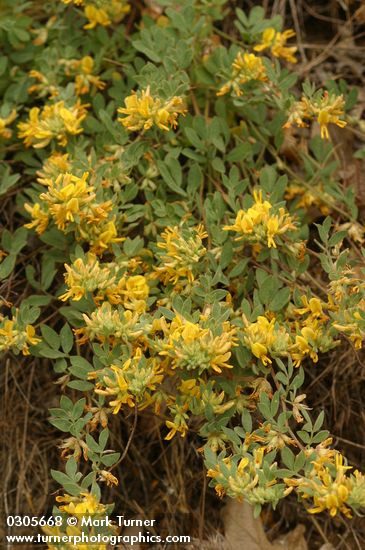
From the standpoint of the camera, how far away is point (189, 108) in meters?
2.28

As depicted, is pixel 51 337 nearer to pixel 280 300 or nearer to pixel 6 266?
pixel 6 266

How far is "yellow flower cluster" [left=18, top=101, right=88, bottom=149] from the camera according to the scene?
205cm

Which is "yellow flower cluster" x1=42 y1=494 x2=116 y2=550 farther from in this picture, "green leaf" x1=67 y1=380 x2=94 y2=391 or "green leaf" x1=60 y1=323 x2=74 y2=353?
"green leaf" x1=60 y1=323 x2=74 y2=353

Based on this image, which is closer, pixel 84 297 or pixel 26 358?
pixel 84 297

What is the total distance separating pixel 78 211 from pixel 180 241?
26 centimetres

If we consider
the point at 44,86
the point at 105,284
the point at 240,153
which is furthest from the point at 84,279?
the point at 44,86

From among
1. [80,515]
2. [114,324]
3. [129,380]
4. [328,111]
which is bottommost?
[80,515]

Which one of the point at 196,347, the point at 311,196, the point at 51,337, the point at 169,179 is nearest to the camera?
the point at 196,347

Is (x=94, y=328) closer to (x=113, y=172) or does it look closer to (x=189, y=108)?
(x=113, y=172)

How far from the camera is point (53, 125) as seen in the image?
2.06 meters

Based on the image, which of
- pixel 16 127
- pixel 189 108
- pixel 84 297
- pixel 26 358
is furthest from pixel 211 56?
pixel 26 358

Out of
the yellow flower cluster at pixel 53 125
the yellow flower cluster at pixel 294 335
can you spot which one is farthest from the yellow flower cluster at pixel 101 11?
the yellow flower cluster at pixel 294 335

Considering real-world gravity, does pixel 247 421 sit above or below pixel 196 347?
below

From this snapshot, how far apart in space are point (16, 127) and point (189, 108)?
0.55m
